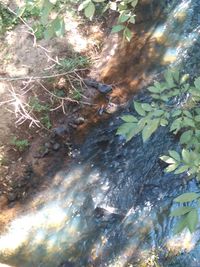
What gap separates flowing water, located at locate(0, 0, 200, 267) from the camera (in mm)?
4398

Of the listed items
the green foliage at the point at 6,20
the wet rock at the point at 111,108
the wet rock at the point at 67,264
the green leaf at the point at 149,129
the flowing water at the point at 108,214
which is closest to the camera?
the green leaf at the point at 149,129

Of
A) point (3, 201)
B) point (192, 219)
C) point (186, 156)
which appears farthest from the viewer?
point (3, 201)

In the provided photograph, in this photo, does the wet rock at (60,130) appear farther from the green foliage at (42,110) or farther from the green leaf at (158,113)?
the green leaf at (158,113)

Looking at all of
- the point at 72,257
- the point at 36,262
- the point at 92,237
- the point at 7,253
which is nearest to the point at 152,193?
the point at 92,237

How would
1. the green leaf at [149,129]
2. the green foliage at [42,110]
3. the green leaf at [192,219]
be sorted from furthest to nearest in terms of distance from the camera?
1. the green foliage at [42,110]
2. the green leaf at [149,129]
3. the green leaf at [192,219]

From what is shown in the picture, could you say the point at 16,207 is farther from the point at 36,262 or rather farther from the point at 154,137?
the point at 154,137

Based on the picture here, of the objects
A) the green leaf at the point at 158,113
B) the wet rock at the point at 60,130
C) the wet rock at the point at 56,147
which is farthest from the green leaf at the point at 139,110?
the wet rock at the point at 60,130

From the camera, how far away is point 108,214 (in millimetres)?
4984

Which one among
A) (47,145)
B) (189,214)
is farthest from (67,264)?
(189,214)

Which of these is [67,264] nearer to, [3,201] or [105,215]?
[105,215]

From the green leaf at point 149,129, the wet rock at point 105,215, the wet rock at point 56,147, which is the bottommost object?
the wet rock at point 105,215

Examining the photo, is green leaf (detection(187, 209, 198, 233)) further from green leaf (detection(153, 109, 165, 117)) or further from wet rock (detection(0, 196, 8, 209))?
wet rock (detection(0, 196, 8, 209))

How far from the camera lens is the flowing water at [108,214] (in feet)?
14.4

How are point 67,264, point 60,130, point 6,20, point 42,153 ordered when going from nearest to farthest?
point 67,264
point 42,153
point 60,130
point 6,20
